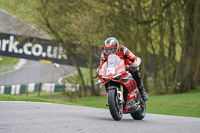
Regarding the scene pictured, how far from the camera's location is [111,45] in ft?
29.7

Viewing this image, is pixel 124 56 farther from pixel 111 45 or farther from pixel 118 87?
pixel 118 87

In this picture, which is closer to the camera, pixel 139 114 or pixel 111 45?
pixel 111 45

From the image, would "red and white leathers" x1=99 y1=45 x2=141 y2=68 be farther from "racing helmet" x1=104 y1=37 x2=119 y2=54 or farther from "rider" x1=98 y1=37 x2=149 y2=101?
"racing helmet" x1=104 y1=37 x2=119 y2=54

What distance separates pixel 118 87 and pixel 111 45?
896mm

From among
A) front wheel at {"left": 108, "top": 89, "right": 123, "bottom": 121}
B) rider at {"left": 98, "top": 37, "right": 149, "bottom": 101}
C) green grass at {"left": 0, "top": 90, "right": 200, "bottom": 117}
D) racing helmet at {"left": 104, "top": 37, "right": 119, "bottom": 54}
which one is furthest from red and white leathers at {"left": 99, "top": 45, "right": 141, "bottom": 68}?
green grass at {"left": 0, "top": 90, "right": 200, "bottom": 117}

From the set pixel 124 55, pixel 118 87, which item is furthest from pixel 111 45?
pixel 118 87

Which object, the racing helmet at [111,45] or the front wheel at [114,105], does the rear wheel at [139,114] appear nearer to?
the front wheel at [114,105]

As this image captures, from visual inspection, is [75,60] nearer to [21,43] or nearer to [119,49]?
[21,43]

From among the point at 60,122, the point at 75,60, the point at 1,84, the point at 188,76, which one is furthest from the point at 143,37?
the point at 60,122

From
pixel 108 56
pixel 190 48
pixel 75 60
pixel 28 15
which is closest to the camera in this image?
pixel 108 56

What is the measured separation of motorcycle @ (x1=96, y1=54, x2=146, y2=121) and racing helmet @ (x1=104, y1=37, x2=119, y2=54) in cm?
12

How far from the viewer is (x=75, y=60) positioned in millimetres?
33906

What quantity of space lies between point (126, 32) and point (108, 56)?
20.2 meters

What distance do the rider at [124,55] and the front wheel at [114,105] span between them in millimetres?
854
